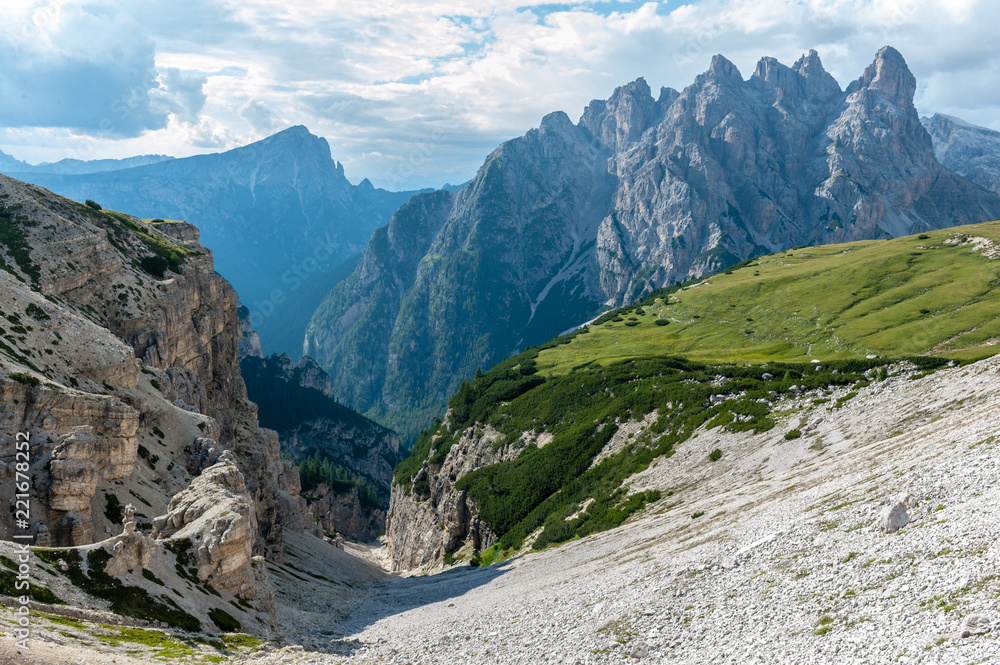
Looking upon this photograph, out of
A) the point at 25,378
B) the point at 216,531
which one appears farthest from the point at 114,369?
the point at 216,531

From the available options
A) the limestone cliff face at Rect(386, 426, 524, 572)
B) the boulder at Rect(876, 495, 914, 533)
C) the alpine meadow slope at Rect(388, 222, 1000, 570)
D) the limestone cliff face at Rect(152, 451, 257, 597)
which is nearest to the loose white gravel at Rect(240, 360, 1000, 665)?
the boulder at Rect(876, 495, 914, 533)

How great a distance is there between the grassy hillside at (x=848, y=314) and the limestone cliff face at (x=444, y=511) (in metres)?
35.2

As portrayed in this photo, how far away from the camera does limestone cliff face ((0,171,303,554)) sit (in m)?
49.6

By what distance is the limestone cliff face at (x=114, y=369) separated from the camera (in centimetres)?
4962

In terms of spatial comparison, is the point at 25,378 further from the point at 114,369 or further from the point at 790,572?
the point at 790,572

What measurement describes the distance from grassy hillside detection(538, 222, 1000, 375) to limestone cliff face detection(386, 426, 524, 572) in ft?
116

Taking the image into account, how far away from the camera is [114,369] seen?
2601 inches

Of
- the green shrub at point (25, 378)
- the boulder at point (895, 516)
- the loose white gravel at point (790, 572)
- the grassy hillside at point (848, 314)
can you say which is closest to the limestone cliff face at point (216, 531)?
the loose white gravel at point (790, 572)

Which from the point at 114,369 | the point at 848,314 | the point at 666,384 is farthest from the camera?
the point at 848,314

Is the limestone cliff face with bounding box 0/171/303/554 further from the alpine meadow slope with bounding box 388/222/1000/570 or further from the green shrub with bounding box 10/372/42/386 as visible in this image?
the alpine meadow slope with bounding box 388/222/1000/570

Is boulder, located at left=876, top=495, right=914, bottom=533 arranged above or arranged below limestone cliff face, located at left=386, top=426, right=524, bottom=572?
above

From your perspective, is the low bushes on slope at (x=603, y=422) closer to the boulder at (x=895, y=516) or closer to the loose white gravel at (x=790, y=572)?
the loose white gravel at (x=790, y=572)

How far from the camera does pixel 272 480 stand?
107m

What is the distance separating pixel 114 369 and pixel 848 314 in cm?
14214
